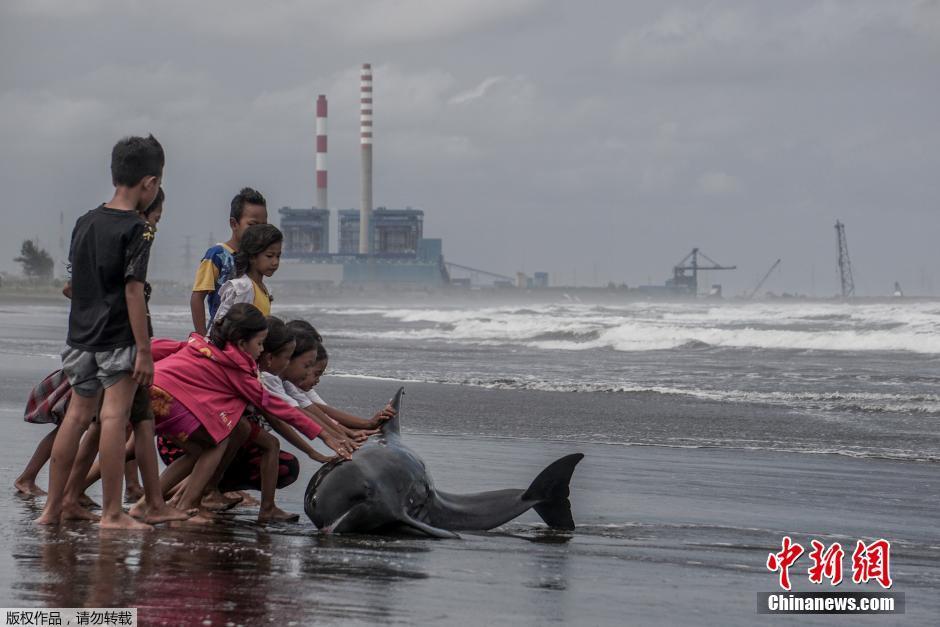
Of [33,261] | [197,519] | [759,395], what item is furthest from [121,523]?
[33,261]

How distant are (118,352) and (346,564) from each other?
1349mm

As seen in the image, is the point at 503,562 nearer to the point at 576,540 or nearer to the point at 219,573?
the point at 576,540

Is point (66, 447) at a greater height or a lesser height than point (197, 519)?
greater

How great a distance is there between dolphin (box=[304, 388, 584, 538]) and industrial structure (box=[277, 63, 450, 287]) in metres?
127

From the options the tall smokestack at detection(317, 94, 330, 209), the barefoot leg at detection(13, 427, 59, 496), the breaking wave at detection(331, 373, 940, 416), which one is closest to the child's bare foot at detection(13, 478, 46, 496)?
Result: the barefoot leg at detection(13, 427, 59, 496)

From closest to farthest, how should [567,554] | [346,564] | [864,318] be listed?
[346,564]
[567,554]
[864,318]

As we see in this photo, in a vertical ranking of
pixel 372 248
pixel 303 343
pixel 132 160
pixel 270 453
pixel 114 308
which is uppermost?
pixel 372 248

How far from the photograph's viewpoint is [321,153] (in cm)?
13225

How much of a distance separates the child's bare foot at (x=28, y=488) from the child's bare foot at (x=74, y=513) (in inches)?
33.9

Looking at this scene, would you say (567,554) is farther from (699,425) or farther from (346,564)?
(699,425)

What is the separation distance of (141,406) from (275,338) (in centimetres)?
71

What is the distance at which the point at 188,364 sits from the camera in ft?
17.7

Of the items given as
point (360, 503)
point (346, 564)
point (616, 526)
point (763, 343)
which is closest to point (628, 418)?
point (616, 526)

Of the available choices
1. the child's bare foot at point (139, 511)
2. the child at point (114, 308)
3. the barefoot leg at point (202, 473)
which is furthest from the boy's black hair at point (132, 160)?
the child's bare foot at point (139, 511)
